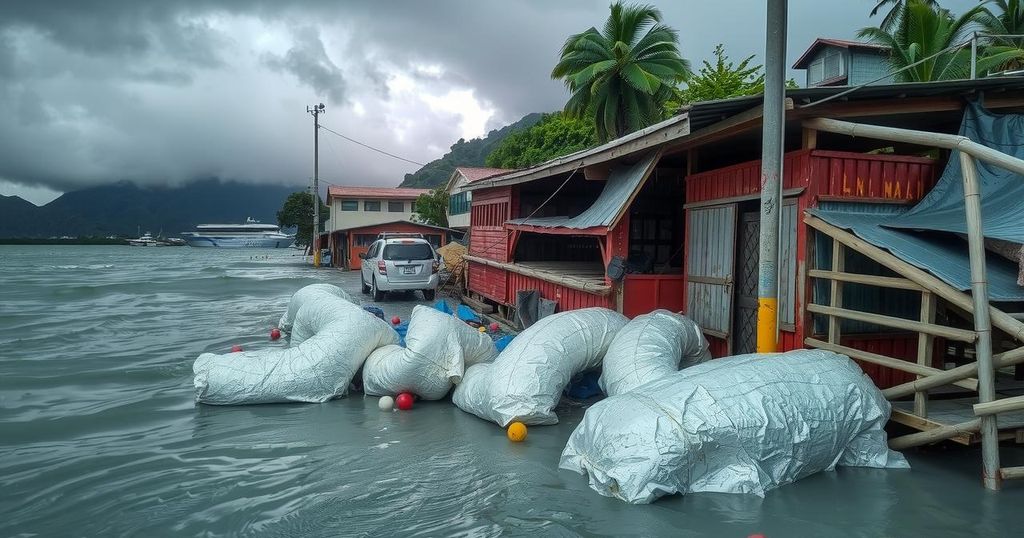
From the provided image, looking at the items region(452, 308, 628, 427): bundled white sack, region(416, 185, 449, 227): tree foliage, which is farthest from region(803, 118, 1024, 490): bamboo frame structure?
region(416, 185, 449, 227): tree foliage

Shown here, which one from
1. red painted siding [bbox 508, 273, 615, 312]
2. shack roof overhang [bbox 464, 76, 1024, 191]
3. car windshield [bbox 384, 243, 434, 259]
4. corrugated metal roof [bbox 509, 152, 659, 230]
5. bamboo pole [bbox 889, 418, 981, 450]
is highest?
shack roof overhang [bbox 464, 76, 1024, 191]

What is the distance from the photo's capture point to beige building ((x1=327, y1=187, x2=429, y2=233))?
48094 mm

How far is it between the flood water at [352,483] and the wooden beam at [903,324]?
3.76ft

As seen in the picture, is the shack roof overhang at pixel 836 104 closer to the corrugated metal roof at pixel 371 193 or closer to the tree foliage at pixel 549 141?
the tree foliage at pixel 549 141

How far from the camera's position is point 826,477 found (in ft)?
17.2

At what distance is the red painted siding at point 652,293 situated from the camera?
9391 mm

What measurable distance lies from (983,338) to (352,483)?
4866mm

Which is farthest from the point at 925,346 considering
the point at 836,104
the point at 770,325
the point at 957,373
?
the point at 836,104

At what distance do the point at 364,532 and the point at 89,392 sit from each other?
616 cm

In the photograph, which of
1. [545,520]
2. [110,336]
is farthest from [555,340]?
[110,336]

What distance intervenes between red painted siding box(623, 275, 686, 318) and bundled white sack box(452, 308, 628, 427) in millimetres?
1739

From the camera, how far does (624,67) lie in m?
23.8

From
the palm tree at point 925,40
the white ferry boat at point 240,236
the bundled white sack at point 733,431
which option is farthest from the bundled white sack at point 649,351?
the white ferry boat at point 240,236

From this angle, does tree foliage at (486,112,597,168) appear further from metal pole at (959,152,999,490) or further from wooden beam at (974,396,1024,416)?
wooden beam at (974,396,1024,416)
